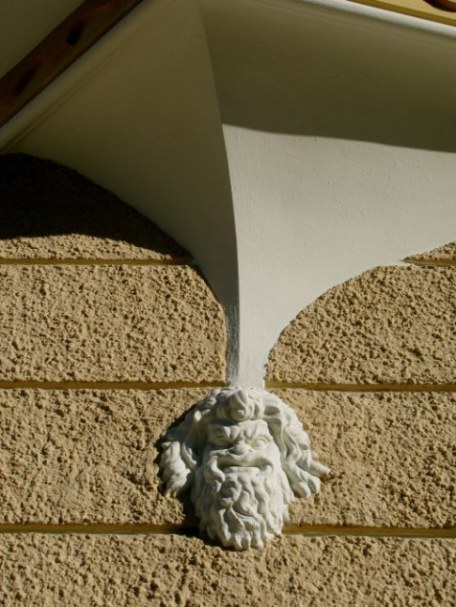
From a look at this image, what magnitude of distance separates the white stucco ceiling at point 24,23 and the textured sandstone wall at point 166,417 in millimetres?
354

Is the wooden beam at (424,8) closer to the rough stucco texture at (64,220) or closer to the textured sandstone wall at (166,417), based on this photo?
the textured sandstone wall at (166,417)

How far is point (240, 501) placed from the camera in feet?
8.89

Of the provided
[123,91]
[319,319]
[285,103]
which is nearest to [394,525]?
[319,319]

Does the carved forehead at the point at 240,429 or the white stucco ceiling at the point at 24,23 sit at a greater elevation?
the white stucco ceiling at the point at 24,23

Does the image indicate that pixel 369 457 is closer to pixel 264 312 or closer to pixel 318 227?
pixel 264 312

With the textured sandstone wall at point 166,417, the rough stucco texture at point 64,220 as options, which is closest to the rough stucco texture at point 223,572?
the textured sandstone wall at point 166,417

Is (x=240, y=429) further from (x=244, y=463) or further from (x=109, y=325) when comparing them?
(x=109, y=325)

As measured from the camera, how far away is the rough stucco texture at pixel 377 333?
2.97m

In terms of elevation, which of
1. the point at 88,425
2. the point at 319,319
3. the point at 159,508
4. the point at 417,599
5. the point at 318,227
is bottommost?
the point at 417,599

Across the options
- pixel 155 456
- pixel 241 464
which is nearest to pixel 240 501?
pixel 241 464

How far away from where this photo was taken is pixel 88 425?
2889mm

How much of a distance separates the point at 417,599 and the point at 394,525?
6.8 inches

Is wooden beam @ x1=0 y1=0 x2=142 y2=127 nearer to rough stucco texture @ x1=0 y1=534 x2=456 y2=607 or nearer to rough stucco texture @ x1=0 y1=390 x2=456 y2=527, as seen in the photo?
rough stucco texture @ x1=0 y1=390 x2=456 y2=527

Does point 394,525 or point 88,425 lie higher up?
point 88,425
